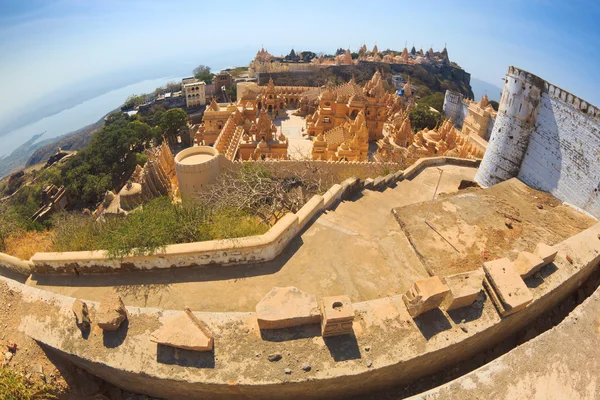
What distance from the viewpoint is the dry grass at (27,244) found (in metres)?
10.3

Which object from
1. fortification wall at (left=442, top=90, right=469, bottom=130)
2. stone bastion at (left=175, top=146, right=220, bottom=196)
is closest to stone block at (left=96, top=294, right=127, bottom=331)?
stone bastion at (left=175, top=146, right=220, bottom=196)

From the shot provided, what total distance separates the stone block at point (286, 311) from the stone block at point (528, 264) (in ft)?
14.5

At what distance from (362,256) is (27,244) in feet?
35.8

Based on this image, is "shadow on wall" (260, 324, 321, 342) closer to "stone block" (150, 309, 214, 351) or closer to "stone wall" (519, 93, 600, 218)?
"stone block" (150, 309, 214, 351)

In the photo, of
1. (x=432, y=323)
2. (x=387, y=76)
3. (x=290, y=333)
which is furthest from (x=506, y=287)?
(x=387, y=76)

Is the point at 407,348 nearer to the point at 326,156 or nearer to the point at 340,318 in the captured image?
the point at 340,318

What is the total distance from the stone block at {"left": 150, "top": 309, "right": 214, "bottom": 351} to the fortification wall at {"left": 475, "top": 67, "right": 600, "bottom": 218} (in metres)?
12.6

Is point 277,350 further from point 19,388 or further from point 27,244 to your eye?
point 27,244

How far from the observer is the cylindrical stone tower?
13016 mm

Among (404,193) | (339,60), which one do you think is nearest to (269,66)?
(339,60)

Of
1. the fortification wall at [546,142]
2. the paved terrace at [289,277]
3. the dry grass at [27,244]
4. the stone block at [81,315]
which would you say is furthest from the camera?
the fortification wall at [546,142]

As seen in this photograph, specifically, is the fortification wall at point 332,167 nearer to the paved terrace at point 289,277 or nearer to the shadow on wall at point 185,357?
the paved terrace at point 289,277

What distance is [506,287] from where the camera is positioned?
20.8 ft

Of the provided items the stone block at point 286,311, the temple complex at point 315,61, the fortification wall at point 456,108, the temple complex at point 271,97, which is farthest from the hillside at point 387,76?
the stone block at point 286,311
